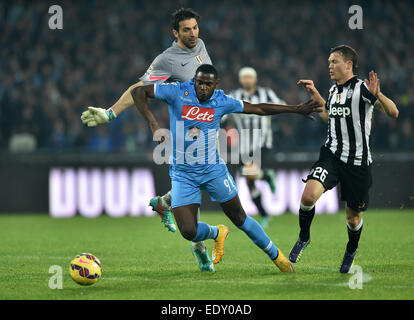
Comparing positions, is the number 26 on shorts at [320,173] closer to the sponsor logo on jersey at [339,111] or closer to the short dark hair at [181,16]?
the sponsor logo on jersey at [339,111]

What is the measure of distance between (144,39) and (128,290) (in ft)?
46.7

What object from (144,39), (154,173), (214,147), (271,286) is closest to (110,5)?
(144,39)

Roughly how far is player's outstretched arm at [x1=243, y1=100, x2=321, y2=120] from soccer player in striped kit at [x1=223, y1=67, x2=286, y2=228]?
5.49 m

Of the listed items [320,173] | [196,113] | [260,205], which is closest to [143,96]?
[196,113]

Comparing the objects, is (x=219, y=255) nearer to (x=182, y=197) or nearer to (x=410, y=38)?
(x=182, y=197)

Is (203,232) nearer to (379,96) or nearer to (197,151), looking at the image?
(197,151)

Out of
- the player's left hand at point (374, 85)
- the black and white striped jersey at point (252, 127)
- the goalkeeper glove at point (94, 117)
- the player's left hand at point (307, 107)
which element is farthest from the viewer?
the black and white striped jersey at point (252, 127)

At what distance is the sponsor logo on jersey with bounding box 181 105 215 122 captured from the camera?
720 cm

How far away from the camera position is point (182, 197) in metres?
7.25

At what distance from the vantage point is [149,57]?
19.5 metres

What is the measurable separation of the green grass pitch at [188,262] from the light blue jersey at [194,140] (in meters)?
0.82

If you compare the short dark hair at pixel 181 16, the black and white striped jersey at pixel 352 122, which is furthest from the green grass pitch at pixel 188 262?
the short dark hair at pixel 181 16

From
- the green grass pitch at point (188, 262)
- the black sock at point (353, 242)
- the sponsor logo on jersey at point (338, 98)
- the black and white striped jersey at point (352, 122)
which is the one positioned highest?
the sponsor logo on jersey at point (338, 98)

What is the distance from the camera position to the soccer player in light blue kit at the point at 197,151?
7.20 metres
